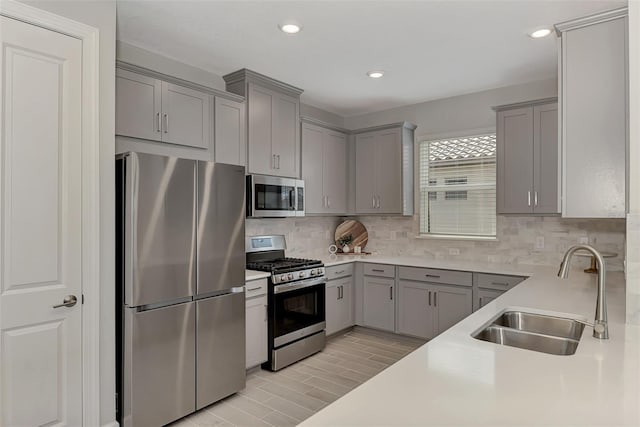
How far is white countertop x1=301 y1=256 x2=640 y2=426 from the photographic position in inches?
37.6

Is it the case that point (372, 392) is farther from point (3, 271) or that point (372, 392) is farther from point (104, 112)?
point (104, 112)

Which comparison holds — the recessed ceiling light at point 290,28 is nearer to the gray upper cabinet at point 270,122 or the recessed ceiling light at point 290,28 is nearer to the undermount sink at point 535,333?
the gray upper cabinet at point 270,122

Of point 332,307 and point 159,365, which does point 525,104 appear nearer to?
point 332,307

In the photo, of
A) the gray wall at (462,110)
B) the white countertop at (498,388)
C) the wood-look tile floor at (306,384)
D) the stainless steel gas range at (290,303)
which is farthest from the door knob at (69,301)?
the gray wall at (462,110)

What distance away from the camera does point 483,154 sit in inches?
164

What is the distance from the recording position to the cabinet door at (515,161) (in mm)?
3574

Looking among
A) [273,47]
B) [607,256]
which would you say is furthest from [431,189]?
[273,47]

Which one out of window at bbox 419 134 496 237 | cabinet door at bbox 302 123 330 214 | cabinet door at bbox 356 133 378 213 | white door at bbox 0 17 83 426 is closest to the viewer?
white door at bbox 0 17 83 426

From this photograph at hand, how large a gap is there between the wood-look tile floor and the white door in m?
0.91

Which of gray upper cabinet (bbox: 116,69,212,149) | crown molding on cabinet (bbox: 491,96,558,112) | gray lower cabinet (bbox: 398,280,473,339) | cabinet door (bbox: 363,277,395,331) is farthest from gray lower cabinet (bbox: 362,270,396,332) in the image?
gray upper cabinet (bbox: 116,69,212,149)

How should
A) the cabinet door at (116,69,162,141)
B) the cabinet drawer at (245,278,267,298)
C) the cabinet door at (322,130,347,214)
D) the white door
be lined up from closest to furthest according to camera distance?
the white door < the cabinet door at (116,69,162,141) < the cabinet drawer at (245,278,267,298) < the cabinet door at (322,130,347,214)

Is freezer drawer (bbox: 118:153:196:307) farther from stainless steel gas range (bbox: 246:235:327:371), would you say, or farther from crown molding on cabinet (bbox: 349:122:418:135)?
crown molding on cabinet (bbox: 349:122:418:135)

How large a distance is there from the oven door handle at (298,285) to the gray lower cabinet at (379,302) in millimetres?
722

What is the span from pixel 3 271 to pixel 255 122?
2.25 metres
